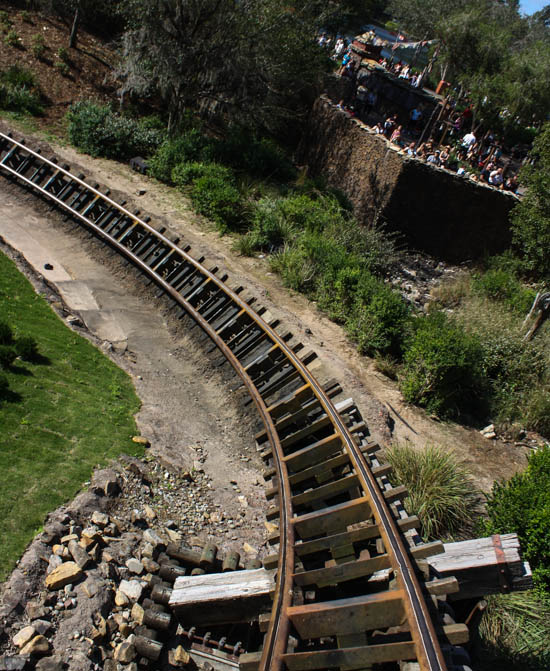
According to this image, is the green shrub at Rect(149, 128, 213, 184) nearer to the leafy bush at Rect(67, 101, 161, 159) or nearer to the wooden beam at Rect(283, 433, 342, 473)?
the leafy bush at Rect(67, 101, 161, 159)

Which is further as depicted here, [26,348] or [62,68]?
[62,68]

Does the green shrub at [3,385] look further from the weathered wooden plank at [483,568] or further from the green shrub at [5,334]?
the weathered wooden plank at [483,568]

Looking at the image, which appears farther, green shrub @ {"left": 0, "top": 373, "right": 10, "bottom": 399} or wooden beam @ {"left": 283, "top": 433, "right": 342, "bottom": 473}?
wooden beam @ {"left": 283, "top": 433, "right": 342, "bottom": 473}

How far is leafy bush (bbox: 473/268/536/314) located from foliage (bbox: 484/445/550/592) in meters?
8.75

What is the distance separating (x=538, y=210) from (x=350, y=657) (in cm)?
1376

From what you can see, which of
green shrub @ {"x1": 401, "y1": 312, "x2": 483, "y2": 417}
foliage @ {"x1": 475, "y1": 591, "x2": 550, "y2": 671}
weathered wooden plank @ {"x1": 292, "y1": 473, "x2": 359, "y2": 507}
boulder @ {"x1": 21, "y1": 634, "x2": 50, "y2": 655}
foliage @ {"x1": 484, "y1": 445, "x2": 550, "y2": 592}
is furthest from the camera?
green shrub @ {"x1": 401, "y1": 312, "x2": 483, "y2": 417}

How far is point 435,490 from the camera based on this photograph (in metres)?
8.23

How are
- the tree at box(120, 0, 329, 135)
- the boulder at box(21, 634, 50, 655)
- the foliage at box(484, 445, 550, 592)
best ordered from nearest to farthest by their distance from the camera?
the boulder at box(21, 634, 50, 655)
the foliage at box(484, 445, 550, 592)
the tree at box(120, 0, 329, 135)

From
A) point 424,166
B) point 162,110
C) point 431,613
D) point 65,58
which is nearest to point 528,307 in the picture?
point 424,166

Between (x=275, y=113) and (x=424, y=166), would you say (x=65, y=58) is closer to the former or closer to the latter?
(x=275, y=113)

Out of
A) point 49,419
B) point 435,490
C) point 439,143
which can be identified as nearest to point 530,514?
point 435,490

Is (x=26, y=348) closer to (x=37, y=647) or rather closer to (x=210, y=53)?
(x=37, y=647)

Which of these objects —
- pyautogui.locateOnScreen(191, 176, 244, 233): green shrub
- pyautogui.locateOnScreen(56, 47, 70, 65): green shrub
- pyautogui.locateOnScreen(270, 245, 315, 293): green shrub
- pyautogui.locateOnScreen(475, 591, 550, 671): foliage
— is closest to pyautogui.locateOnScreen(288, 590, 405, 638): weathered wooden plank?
pyautogui.locateOnScreen(475, 591, 550, 671): foliage

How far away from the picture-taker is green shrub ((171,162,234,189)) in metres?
17.5
